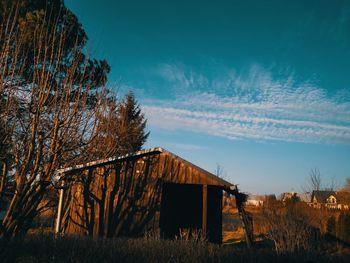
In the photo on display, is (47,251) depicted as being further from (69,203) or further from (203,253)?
(69,203)

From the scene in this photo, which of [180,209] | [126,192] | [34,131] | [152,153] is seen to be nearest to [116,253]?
[34,131]

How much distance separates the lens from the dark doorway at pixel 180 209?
1438 centimetres

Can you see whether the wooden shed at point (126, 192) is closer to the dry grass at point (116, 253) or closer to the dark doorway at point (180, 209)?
the dark doorway at point (180, 209)

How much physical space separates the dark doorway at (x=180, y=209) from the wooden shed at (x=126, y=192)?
0.97 meters

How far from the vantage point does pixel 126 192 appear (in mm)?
12969

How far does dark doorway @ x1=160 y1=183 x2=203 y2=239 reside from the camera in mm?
14375

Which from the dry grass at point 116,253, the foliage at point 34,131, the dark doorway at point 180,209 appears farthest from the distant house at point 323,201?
the foliage at point 34,131

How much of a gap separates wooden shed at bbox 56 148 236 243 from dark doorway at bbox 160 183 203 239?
3.18 ft

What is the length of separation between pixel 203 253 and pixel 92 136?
4765 mm

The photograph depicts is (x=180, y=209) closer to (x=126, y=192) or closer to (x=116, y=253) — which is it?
(x=126, y=192)

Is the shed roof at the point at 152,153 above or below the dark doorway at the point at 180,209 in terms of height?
above

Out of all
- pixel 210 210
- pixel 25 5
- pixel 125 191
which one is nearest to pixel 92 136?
pixel 125 191

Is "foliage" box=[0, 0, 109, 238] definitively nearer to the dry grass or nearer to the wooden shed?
the dry grass

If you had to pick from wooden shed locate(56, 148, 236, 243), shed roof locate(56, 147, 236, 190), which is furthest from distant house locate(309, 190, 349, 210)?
wooden shed locate(56, 148, 236, 243)
